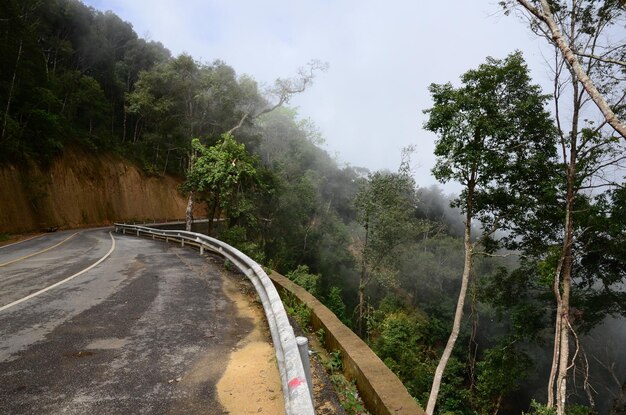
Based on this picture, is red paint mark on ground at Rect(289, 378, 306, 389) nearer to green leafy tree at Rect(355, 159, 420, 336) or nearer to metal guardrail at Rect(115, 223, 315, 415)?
metal guardrail at Rect(115, 223, 315, 415)

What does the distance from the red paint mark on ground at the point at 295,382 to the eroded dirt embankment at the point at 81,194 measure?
96.4ft

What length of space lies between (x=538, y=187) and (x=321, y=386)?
1434cm

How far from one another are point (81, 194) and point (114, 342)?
118 feet

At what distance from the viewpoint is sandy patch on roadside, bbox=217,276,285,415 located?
3.34 metres

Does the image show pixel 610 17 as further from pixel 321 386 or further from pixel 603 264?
pixel 321 386

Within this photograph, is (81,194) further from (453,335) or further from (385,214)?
(453,335)

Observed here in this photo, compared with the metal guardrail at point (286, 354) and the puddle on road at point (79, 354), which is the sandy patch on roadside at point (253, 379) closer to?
the metal guardrail at point (286, 354)

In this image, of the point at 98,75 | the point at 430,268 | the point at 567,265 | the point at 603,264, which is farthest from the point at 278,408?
the point at 98,75

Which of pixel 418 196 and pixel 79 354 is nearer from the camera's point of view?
pixel 79 354

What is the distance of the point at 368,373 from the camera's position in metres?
3.71

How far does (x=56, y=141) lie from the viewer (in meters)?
30.7

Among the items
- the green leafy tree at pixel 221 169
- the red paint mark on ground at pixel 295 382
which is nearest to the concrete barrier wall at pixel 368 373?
the red paint mark on ground at pixel 295 382

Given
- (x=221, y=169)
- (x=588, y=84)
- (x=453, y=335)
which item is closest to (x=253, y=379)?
(x=588, y=84)

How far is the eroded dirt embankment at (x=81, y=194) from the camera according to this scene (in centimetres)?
2581
